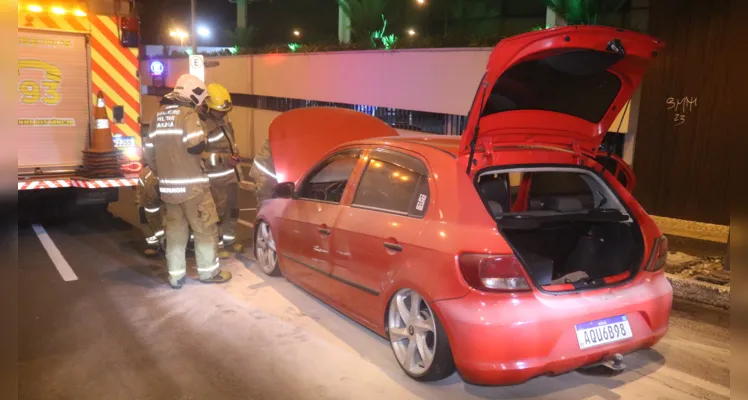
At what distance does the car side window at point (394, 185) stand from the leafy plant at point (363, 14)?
1051 centimetres

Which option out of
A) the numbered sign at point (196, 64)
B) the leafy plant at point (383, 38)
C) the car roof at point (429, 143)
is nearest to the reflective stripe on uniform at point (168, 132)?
the car roof at point (429, 143)

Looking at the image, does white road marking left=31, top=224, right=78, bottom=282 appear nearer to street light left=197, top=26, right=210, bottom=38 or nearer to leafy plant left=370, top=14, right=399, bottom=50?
leafy plant left=370, top=14, right=399, bottom=50

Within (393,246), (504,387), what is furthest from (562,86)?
(504,387)

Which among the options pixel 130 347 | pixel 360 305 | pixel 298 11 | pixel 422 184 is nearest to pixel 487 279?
pixel 422 184

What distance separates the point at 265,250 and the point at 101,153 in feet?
10.7

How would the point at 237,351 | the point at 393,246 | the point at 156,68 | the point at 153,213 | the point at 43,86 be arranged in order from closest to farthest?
1. the point at 393,246
2. the point at 237,351
3. the point at 153,213
4. the point at 43,86
5. the point at 156,68

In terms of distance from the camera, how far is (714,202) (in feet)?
26.1

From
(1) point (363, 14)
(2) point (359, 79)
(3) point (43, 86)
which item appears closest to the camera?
(3) point (43, 86)

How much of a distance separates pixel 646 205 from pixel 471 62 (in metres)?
3.54

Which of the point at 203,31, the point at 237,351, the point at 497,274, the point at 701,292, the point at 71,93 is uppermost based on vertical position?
the point at 203,31

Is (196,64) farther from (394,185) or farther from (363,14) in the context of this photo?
(394,185)

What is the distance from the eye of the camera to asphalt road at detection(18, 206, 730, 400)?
382 centimetres

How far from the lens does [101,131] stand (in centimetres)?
805

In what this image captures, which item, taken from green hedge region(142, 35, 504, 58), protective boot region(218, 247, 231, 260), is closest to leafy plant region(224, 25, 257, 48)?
green hedge region(142, 35, 504, 58)
